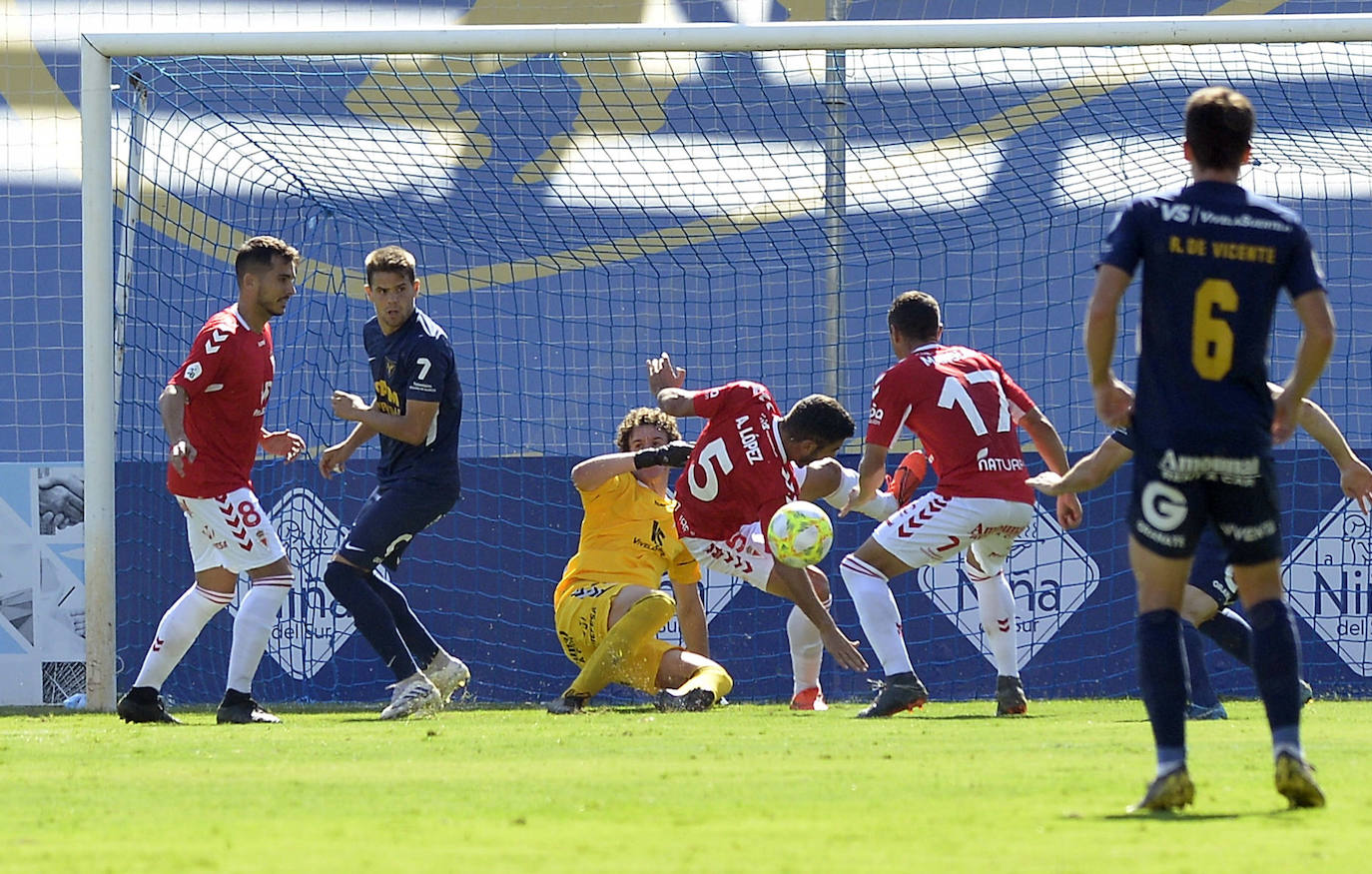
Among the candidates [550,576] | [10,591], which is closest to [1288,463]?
[550,576]

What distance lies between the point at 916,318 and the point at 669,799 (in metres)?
3.81

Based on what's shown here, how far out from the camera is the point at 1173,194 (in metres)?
4.26

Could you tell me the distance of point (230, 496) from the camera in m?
7.44

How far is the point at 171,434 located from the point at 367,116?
4110mm

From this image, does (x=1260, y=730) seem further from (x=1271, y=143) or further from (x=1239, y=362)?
(x=1271, y=143)

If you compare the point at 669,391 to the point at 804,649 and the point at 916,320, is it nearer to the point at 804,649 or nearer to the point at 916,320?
the point at 916,320

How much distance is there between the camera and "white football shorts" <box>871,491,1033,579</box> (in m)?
7.25

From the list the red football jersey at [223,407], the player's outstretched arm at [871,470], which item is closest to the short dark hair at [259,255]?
the red football jersey at [223,407]

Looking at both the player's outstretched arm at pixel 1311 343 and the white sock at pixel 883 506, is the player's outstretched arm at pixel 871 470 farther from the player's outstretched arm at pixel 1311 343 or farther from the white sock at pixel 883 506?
the player's outstretched arm at pixel 1311 343

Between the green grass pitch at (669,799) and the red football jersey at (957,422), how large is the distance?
40.3 inches

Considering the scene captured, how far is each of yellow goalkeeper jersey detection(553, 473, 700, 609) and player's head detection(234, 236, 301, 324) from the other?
170 centimetres

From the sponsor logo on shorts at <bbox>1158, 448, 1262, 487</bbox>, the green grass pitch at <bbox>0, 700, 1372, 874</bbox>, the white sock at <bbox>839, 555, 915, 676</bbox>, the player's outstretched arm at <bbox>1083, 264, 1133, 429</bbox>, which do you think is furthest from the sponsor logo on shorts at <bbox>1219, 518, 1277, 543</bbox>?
the white sock at <bbox>839, 555, 915, 676</bbox>

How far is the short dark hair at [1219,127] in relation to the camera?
13.8ft

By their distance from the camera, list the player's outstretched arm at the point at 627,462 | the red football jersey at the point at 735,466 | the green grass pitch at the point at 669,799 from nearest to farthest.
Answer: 1. the green grass pitch at the point at 669,799
2. the player's outstretched arm at the point at 627,462
3. the red football jersey at the point at 735,466
